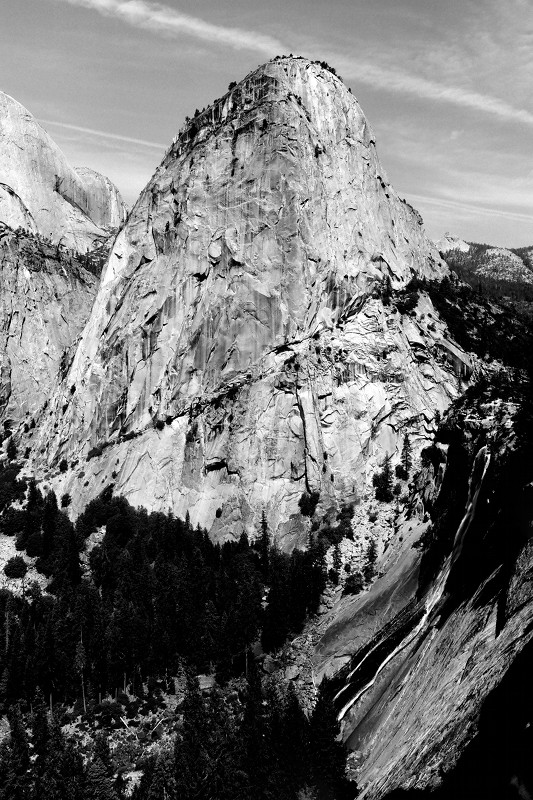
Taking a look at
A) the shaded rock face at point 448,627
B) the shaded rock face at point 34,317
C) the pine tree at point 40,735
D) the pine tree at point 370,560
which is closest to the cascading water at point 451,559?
the shaded rock face at point 448,627

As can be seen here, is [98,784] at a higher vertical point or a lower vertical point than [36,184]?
lower

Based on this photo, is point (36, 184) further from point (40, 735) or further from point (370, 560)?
point (40, 735)

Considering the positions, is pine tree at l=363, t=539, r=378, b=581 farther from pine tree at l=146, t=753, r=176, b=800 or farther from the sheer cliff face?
pine tree at l=146, t=753, r=176, b=800

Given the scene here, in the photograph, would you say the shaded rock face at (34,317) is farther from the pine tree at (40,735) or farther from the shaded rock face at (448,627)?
the shaded rock face at (448,627)

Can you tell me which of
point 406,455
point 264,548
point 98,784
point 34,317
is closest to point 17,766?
point 98,784

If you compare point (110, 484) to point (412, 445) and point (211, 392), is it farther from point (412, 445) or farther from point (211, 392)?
point (412, 445)

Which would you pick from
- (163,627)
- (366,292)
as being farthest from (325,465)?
(163,627)

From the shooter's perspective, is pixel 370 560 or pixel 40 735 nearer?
pixel 40 735
